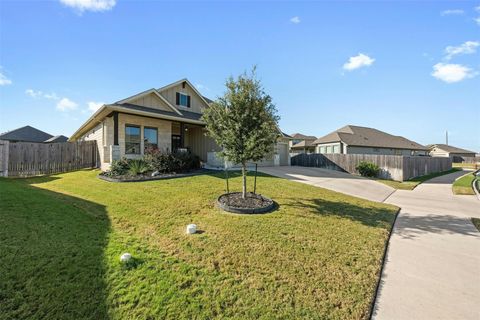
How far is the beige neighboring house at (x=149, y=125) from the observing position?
40.0 ft

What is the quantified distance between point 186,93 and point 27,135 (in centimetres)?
2310

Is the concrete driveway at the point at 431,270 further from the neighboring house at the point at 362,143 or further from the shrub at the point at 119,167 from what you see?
the neighboring house at the point at 362,143

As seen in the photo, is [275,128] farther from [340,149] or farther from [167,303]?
[340,149]

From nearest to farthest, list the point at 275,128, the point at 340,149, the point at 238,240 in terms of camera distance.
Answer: the point at 238,240
the point at 275,128
the point at 340,149

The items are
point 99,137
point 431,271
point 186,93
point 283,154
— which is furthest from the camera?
point 283,154

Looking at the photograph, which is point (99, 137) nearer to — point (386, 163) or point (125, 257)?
point (125, 257)

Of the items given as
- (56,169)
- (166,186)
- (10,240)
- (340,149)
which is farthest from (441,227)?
(340,149)

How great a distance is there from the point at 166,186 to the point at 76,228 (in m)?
3.71

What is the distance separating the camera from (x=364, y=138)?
30.1 metres

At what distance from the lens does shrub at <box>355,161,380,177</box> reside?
56.3ft

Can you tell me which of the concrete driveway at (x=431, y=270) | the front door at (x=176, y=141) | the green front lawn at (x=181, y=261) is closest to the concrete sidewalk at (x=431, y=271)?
the concrete driveway at (x=431, y=270)

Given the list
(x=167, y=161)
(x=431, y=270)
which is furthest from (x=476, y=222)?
(x=167, y=161)

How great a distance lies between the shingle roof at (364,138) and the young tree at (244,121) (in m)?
23.6

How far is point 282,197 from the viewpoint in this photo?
25.8ft
